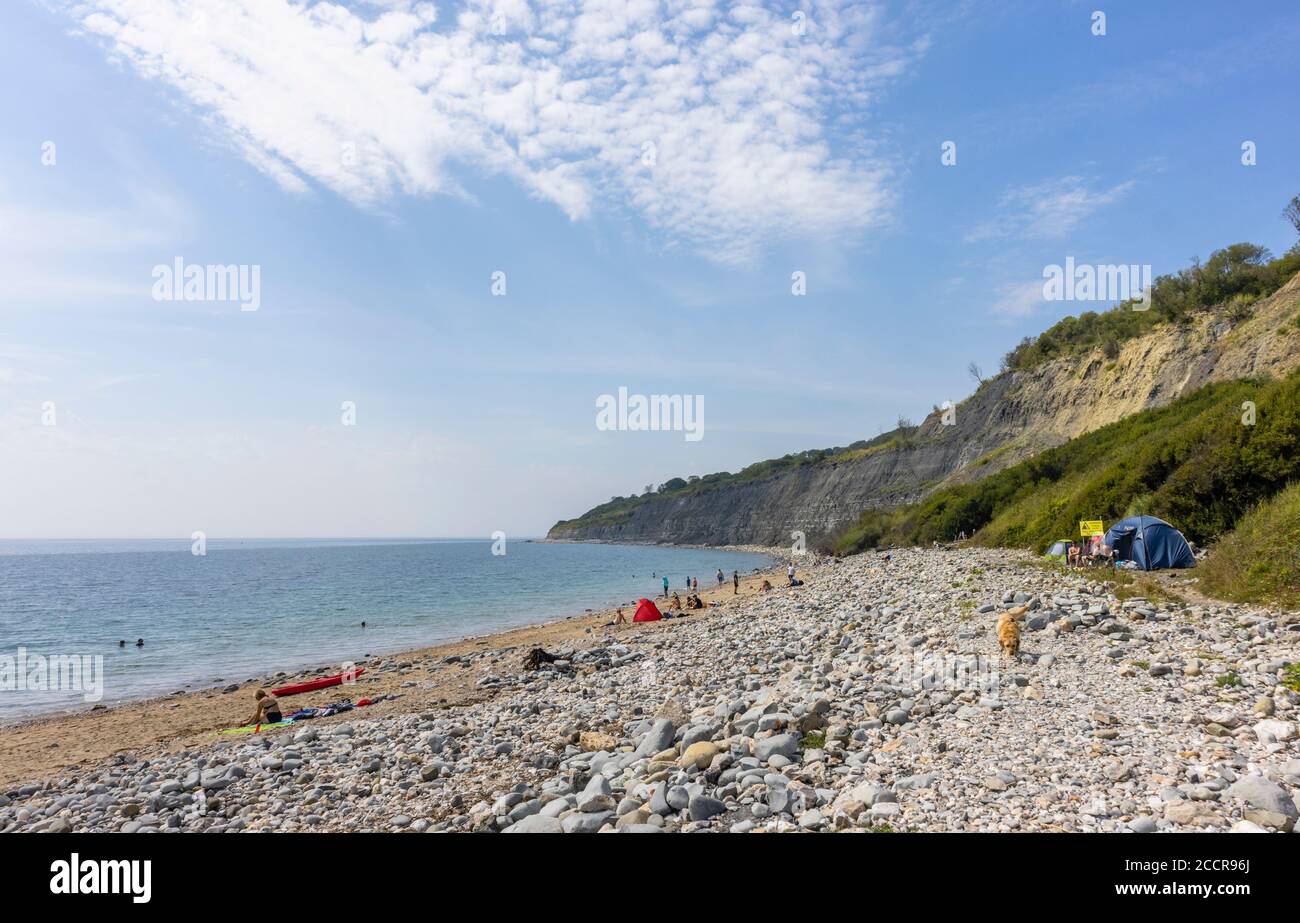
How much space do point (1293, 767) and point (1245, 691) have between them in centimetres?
Result: 250

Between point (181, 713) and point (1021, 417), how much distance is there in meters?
62.3

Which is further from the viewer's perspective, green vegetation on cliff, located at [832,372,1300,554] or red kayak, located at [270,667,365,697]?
red kayak, located at [270,667,365,697]

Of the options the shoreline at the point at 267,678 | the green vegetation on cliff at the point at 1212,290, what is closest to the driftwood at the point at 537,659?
the shoreline at the point at 267,678

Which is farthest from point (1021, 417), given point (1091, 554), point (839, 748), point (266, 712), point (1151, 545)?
point (266, 712)

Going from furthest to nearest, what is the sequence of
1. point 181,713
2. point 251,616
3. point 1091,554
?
point 251,616 < point 1091,554 < point 181,713

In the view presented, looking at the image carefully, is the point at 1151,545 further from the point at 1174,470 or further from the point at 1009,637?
the point at 1009,637

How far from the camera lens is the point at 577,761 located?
377 inches

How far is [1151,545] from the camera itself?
1870cm

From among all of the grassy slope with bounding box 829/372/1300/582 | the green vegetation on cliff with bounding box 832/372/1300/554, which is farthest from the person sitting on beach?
the grassy slope with bounding box 829/372/1300/582

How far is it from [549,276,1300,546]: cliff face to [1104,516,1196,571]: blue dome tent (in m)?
15.1

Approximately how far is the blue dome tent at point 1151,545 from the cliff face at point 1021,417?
49.6 feet

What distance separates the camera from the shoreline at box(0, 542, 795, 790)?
15.1 meters

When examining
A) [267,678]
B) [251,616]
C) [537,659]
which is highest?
[537,659]

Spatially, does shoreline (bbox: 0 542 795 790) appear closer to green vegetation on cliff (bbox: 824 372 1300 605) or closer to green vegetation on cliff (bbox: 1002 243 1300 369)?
green vegetation on cliff (bbox: 824 372 1300 605)
